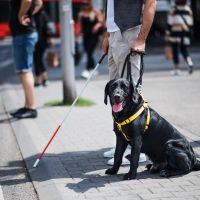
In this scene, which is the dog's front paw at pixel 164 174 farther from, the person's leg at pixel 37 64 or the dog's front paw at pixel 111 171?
the person's leg at pixel 37 64

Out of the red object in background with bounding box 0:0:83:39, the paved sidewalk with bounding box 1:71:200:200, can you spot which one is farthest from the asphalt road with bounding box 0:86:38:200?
the red object in background with bounding box 0:0:83:39

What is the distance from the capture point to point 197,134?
7453 millimetres

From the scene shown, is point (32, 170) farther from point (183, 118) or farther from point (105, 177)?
point (183, 118)

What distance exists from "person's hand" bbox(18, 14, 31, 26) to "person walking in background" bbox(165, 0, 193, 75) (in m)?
6.46

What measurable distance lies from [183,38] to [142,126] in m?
9.37

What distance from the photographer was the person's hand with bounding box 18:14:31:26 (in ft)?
27.9

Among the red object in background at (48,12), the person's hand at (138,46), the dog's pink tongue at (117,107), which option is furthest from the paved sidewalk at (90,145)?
the red object in background at (48,12)

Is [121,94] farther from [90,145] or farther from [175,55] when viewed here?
[175,55]

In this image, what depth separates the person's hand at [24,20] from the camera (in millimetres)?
8492

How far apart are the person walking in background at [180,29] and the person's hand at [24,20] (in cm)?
646

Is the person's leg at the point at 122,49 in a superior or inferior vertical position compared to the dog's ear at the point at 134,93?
superior

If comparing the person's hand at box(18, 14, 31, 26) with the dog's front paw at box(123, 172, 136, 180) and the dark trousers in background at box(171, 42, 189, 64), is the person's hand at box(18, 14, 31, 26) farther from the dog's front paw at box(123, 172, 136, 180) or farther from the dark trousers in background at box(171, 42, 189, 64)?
the dark trousers in background at box(171, 42, 189, 64)

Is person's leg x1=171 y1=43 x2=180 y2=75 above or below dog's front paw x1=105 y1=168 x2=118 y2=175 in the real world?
below

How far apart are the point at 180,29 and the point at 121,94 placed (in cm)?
960
